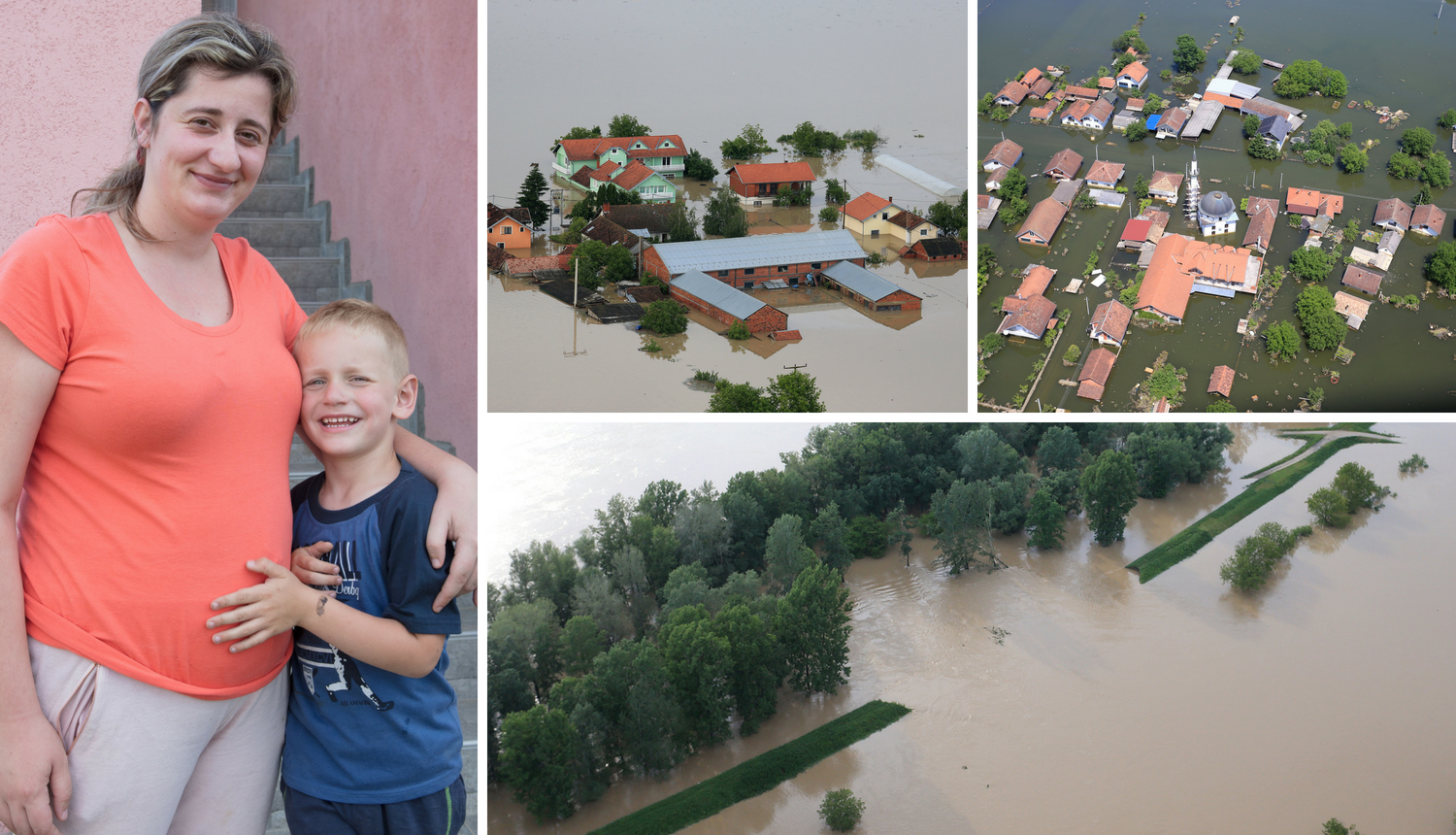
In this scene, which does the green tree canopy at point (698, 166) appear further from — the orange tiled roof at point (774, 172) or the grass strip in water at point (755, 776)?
the grass strip in water at point (755, 776)

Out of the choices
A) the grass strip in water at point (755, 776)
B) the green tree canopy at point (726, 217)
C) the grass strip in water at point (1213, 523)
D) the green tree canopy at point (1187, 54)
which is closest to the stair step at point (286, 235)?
the green tree canopy at point (726, 217)

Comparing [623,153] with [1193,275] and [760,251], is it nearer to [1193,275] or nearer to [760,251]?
[760,251]

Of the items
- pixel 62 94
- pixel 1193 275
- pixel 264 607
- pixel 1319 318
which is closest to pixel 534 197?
pixel 62 94

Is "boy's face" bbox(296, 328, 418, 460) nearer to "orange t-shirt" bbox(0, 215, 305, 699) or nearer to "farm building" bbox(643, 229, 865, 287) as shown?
"orange t-shirt" bbox(0, 215, 305, 699)

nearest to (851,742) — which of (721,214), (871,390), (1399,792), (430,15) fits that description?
(871,390)

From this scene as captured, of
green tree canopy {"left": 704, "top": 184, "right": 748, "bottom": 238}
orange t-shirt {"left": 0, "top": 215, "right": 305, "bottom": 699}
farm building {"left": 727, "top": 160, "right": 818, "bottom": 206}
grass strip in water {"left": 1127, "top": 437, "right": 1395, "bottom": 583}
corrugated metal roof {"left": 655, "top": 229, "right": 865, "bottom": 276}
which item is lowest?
grass strip in water {"left": 1127, "top": 437, "right": 1395, "bottom": 583}

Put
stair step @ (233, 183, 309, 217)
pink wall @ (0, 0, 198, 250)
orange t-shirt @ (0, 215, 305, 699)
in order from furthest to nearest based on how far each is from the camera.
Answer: stair step @ (233, 183, 309, 217) < pink wall @ (0, 0, 198, 250) < orange t-shirt @ (0, 215, 305, 699)

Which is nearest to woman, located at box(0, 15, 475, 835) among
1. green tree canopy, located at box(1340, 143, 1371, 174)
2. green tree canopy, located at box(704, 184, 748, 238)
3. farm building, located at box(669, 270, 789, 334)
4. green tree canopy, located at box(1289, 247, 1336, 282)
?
farm building, located at box(669, 270, 789, 334)
